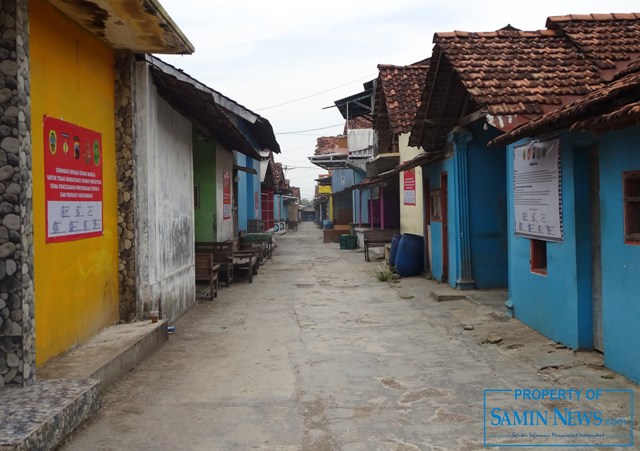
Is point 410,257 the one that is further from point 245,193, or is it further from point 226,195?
point 245,193

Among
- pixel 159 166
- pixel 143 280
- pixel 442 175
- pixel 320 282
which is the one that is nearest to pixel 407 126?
pixel 442 175

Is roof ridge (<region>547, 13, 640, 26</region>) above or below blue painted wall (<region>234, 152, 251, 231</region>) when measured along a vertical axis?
above

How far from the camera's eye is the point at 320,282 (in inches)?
548

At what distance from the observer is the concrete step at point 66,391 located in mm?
3783

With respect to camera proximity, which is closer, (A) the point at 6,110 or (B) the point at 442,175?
(A) the point at 6,110

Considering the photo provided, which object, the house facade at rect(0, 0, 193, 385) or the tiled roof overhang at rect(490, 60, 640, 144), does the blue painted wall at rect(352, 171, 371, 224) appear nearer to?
the house facade at rect(0, 0, 193, 385)

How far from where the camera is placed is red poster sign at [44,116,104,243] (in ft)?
18.0

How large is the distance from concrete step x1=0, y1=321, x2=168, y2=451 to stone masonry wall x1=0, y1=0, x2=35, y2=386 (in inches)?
10.3

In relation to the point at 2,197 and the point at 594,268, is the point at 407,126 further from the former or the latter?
the point at 2,197

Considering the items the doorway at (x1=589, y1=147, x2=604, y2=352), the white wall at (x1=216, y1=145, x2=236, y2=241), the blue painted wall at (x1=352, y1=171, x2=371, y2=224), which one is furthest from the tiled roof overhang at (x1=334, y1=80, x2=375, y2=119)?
the doorway at (x1=589, y1=147, x2=604, y2=352)

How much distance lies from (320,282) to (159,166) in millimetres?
6369

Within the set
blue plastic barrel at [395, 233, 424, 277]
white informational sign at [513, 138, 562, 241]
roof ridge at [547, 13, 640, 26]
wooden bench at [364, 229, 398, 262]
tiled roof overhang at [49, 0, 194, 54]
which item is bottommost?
blue plastic barrel at [395, 233, 424, 277]

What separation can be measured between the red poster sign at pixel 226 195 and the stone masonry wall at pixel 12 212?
10.4 metres

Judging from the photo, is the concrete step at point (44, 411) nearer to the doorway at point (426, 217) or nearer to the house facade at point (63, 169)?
the house facade at point (63, 169)
